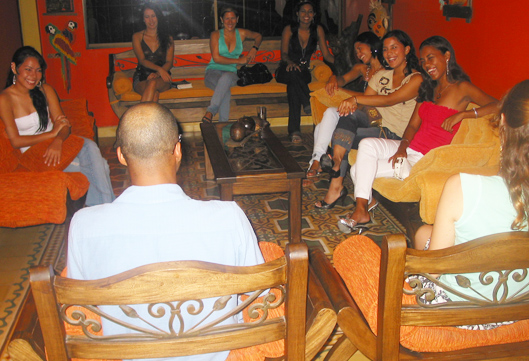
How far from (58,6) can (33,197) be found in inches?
139

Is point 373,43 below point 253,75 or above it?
above

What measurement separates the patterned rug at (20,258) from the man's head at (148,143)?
129cm

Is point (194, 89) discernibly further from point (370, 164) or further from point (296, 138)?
point (370, 164)

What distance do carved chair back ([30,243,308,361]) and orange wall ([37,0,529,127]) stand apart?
2743mm

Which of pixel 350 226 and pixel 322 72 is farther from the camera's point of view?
pixel 322 72

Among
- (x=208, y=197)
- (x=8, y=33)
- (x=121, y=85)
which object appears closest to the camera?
(x=208, y=197)

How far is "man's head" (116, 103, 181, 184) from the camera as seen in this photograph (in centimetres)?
142

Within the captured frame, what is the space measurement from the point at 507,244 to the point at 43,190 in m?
2.52

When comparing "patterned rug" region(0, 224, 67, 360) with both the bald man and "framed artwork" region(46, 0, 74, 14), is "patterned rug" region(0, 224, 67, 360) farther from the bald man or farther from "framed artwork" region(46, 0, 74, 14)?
"framed artwork" region(46, 0, 74, 14)

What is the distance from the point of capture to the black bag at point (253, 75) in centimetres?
550

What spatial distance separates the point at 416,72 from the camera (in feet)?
11.5

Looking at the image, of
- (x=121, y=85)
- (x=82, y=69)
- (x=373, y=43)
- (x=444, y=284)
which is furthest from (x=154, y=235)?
(x=82, y=69)

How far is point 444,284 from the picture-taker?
44.8 inches

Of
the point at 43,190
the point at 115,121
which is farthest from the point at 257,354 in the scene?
the point at 115,121
